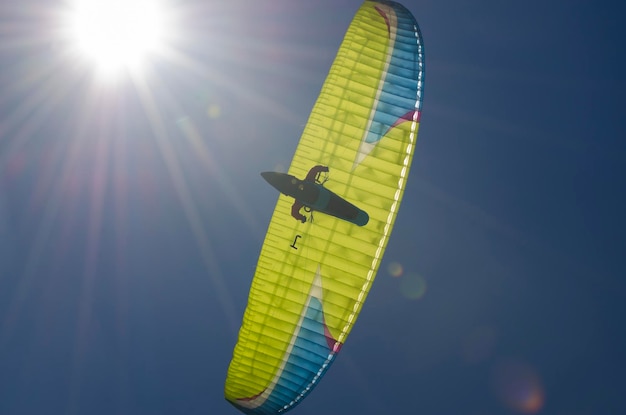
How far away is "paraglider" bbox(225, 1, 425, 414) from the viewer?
14.9 meters

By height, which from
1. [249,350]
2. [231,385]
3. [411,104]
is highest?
[411,104]

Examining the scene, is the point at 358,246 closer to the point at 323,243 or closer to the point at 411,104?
the point at 323,243

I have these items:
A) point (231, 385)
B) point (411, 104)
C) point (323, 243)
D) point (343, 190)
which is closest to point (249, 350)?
point (231, 385)

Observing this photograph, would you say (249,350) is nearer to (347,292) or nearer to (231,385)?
(231,385)

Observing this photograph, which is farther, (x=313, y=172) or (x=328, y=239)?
(x=328, y=239)

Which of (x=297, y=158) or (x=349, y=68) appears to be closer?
(x=297, y=158)

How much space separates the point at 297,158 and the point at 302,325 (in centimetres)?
453

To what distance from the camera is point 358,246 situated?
50.4 ft

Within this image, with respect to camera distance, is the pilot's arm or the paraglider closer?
the pilot's arm

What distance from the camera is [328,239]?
15367mm

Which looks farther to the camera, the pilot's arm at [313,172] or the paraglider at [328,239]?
the paraglider at [328,239]

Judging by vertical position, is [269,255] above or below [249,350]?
above

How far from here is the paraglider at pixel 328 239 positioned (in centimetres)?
1493

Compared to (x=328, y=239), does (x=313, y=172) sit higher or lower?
higher
